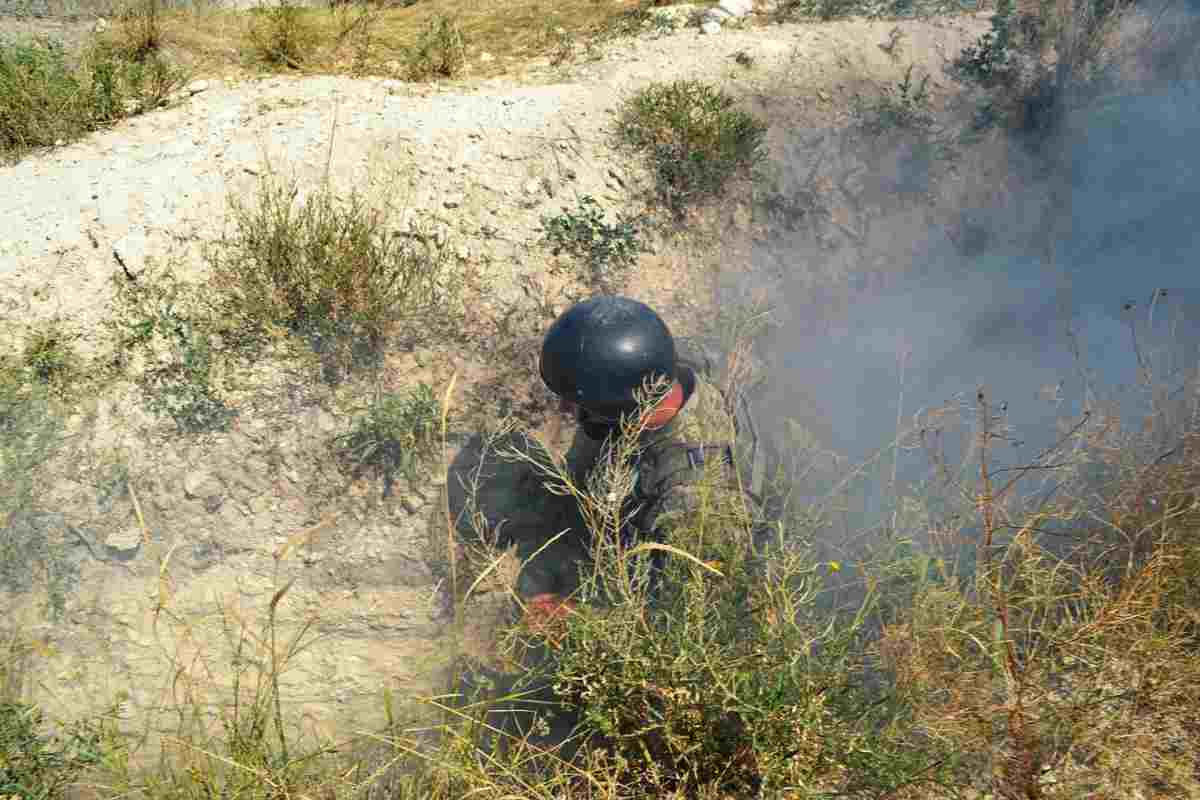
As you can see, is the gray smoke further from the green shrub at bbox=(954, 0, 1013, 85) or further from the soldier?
the soldier

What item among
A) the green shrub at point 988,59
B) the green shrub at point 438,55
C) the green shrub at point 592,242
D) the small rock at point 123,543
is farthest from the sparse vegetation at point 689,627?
the green shrub at point 988,59

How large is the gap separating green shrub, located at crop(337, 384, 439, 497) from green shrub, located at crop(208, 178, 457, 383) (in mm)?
331

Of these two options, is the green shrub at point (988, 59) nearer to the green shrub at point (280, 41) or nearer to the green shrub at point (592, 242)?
the green shrub at point (592, 242)

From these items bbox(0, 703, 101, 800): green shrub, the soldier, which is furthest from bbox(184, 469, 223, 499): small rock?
the soldier

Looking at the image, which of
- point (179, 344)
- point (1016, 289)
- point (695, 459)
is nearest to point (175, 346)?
point (179, 344)

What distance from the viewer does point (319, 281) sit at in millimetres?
3535

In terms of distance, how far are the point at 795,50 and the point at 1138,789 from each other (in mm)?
4687

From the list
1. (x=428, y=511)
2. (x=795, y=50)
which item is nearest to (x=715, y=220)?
(x=795, y=50)

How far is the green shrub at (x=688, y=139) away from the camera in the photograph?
4.48 meters

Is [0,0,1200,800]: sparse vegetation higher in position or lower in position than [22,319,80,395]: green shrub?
lower

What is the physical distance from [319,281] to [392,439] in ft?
2.75

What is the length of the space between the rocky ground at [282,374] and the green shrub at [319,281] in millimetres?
167

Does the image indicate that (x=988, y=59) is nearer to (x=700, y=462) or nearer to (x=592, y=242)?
(x=592, y=242)

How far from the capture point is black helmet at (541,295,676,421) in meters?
2.68
